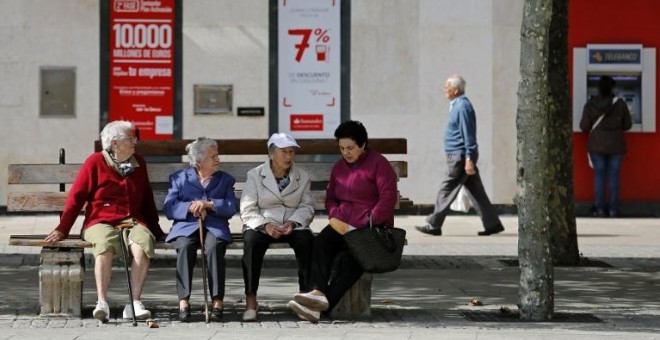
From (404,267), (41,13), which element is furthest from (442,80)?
(404,267)

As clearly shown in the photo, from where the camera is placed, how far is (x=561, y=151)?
14.1 m

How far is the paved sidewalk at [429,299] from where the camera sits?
31.3 feet

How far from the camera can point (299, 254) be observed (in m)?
10.4

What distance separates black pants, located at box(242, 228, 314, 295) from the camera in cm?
1032

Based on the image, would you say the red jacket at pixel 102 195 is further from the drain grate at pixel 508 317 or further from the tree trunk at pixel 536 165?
the tree trunk at pixel 536 165

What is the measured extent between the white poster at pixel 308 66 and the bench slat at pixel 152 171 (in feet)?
28.5

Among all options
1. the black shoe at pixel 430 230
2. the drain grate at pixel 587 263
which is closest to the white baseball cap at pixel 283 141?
the drain grate at pixel 587 263

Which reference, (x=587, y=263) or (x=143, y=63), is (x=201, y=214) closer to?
(x=587, y=263)

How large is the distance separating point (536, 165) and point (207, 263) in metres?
2.19

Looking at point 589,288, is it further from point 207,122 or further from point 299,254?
point 207,122

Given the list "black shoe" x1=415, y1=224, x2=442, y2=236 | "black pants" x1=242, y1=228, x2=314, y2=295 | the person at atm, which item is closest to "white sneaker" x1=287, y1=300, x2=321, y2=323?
"black pants" x1=242, y1=228, x2=314, y2=295

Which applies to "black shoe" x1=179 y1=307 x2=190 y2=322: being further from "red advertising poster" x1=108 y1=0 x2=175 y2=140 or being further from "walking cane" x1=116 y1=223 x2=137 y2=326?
"red advertising poster" x1=108 y1=0 x2=175 y2=140

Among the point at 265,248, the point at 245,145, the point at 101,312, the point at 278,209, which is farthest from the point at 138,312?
the point at 245,145

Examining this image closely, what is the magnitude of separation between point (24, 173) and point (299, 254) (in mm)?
2043
